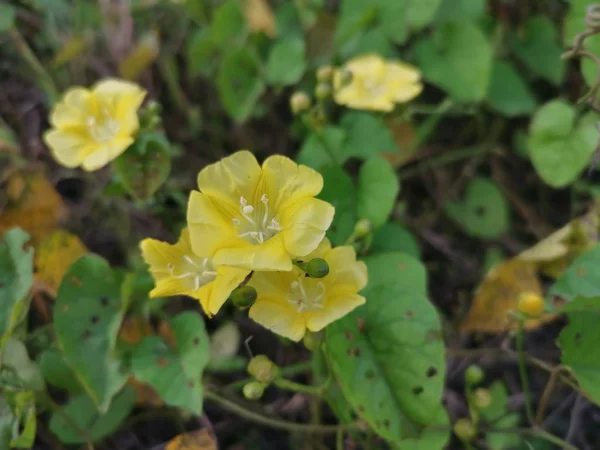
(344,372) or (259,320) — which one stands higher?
(259,320)

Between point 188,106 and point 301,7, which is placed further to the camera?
point 188,106

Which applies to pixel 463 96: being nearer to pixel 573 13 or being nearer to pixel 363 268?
pixel 573 13

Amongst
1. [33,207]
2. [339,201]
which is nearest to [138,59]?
[33,207]

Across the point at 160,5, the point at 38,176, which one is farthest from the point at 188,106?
the point at 38,176

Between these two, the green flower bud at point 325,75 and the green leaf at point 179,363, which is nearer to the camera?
the green leaf at point 179,363

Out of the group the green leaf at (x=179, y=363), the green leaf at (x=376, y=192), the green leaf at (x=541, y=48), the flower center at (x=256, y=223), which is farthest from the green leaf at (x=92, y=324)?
the green leaf at (x=541, y=48)

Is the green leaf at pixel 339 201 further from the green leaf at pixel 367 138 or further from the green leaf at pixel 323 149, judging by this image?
the green leaf at pixel 367 138
